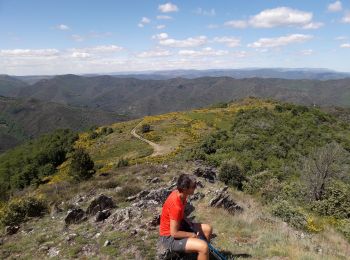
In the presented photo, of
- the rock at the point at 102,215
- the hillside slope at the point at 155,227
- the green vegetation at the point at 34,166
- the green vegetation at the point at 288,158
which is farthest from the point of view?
the green vegetation at the point at 34,166

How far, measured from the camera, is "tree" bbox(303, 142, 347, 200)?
78.8 feet

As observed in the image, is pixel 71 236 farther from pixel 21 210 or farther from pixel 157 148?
pixel 157 148

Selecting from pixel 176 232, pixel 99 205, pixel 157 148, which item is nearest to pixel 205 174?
pixel 99 205

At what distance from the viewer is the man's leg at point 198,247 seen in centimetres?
742

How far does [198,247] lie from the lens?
7465 millimetres

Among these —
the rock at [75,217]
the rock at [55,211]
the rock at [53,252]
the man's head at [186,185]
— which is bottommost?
the rock at [55,211]

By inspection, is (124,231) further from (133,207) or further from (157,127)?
(157,127)

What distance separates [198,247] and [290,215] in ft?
24.6

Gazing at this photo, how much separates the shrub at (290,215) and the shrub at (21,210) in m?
10.3

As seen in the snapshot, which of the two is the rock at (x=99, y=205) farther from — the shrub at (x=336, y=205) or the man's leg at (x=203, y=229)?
the shrub at (x=336, y=205)

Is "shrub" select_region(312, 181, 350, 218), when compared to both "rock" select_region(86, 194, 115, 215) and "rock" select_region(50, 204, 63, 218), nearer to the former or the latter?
"rock" select_region(86, 194, 115, 215)

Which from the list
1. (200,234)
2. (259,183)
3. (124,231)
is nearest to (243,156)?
(259,183)

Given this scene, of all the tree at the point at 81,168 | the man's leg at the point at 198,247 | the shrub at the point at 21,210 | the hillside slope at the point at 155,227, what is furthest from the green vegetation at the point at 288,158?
the shrub at the point at 21,210

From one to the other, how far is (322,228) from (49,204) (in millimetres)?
12781
